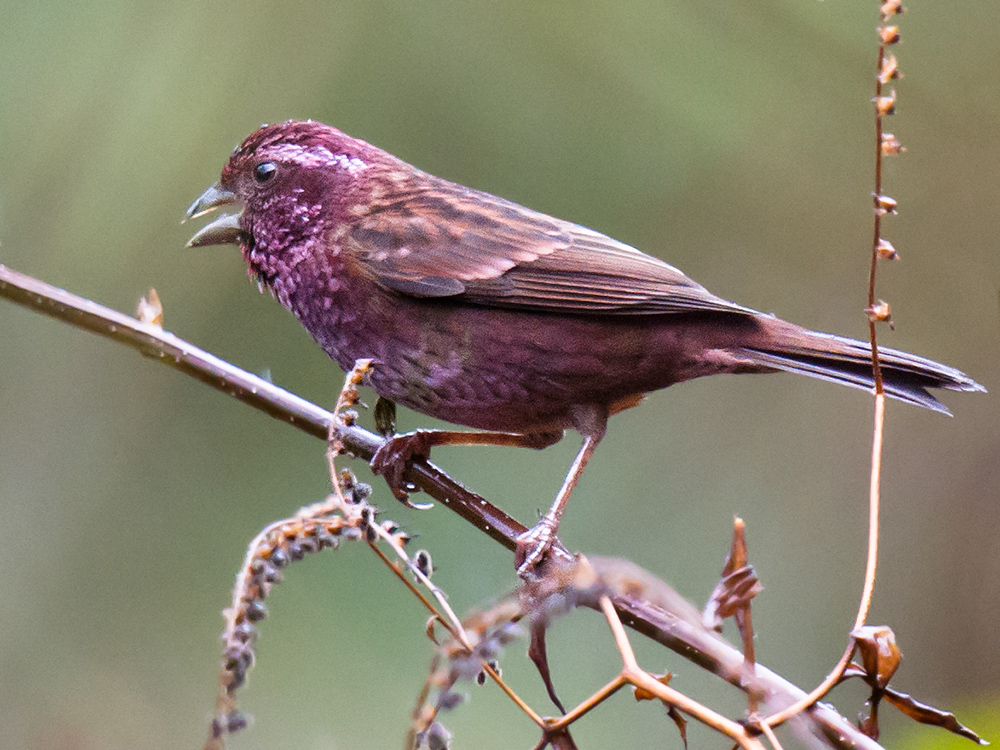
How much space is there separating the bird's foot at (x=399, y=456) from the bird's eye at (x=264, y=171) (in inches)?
33.9

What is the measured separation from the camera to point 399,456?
309 cm

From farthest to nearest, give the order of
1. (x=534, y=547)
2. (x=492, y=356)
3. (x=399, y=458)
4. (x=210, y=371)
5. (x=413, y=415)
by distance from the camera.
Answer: (x=413, y=415), (x=399, y=458), (x=492, y=356), (x=534, y=547), (x=210, y=371)

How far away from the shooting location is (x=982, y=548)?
4.05 meters

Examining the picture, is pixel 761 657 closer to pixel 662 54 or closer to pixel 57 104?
pixel 662 54

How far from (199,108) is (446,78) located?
0.79 m

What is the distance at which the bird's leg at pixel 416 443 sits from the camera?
3043 millimetres

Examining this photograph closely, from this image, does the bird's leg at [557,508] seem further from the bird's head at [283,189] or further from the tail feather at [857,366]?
the bird's head at [283,189]

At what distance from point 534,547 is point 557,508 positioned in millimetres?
186

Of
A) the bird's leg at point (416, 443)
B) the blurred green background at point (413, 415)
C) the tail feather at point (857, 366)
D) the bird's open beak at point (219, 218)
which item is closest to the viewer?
the tail feather at point (857, 366)

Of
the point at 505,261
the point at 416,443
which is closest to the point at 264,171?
the point at 505,261

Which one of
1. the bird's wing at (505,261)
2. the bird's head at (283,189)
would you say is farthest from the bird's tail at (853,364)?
the bird's head at (283,189)

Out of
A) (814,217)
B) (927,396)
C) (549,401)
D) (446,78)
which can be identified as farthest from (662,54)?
(927,396)

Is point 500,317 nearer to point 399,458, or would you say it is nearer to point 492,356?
point 492,356

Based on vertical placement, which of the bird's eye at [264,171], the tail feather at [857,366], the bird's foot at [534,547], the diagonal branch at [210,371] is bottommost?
the bird's foot at [534,547]
